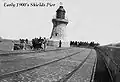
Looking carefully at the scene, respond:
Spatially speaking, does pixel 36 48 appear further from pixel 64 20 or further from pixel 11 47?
pixel 64 20

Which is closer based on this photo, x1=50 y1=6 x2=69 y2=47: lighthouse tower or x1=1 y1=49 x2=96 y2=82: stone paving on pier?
x1=1 y1=49 x2=96 y2=82: stone paving on pier

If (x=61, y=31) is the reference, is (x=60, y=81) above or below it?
below

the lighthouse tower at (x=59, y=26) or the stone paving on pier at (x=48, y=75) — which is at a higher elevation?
the lighthouse tower at (x=59, y=26)

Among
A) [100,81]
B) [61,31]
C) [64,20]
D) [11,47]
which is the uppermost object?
[64,20]

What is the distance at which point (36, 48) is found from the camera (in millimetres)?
25328

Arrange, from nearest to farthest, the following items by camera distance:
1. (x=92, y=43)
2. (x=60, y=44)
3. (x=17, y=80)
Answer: (x=17, y=80) < (x=60, y=44) < (x=92, y=43)

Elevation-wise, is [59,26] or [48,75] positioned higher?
[59,26]

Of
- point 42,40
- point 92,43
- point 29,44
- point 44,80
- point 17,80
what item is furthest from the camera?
point 92,43

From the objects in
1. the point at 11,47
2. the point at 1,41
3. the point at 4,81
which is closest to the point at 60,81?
the point at 4,81

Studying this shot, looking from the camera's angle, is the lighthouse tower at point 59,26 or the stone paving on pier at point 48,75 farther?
the lighthouse tower at point 59,26

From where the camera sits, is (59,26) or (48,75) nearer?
(48,75)

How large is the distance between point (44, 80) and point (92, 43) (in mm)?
120769

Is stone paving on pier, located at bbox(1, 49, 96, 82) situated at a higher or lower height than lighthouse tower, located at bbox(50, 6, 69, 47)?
lower

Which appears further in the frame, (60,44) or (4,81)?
(60,44)
